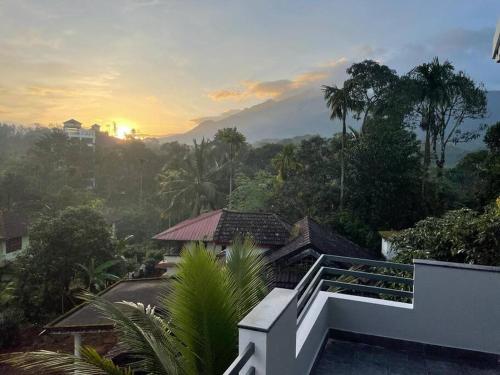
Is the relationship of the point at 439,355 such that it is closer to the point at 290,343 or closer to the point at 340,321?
the point at 340,321

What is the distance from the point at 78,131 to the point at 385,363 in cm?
7510

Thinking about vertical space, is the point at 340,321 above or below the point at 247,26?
below

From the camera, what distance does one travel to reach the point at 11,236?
2383cm

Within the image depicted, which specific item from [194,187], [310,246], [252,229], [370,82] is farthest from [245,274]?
[370,82]

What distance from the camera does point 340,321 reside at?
4.02 m

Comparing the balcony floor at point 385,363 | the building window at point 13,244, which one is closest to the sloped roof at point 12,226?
the building window at point 13,244

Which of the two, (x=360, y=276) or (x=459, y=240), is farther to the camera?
(x=459, y=240)

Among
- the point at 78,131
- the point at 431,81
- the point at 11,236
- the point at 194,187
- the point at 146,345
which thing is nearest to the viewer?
the point at 146,345

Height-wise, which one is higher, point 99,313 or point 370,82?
point 370,82

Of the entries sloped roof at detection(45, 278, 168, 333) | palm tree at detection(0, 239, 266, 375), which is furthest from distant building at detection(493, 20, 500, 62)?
sloped roof at detection(45, 278, 168, 333)

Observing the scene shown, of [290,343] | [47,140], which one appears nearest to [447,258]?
[290,343]

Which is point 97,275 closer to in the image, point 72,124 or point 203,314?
point 203,314

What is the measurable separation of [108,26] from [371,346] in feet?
38.6

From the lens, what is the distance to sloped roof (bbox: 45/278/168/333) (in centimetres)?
827
